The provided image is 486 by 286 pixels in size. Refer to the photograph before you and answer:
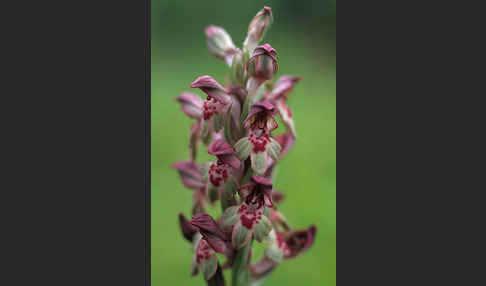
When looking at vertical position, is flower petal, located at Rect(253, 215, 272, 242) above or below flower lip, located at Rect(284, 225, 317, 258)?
above

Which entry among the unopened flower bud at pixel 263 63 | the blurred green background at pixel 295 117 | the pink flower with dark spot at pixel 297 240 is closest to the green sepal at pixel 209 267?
the pink flower with dark spot at pixel 297 240

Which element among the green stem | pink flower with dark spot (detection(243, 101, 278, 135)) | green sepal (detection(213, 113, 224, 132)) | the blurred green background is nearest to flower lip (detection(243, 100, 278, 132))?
pink flower with dark spot (detection(243, 101, 278, 135))

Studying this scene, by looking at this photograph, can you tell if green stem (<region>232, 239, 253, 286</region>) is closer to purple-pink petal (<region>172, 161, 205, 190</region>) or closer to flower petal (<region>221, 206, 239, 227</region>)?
flower petal (<region>221, 206, 239, 227</region>)

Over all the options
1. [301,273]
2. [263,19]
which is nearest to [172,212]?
[301,273]

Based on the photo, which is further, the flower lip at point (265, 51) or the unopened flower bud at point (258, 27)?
the unopened flower bud at point (258, 27)

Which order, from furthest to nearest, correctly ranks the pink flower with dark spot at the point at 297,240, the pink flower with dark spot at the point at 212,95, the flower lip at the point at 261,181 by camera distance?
the pink flower with dark spot at the point at 297,240, the pink flower with dark spot at the point at 212,95, the flower lip at the point at 261,181

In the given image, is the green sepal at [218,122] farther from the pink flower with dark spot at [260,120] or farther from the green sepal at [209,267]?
the green sepal at [209,267]

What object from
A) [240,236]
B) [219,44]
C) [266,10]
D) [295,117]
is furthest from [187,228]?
[295,117]
